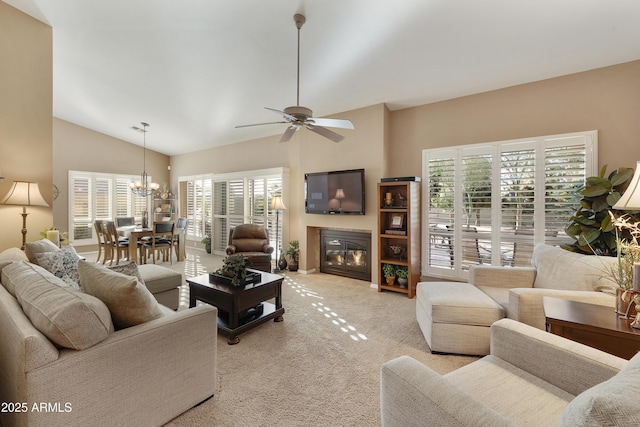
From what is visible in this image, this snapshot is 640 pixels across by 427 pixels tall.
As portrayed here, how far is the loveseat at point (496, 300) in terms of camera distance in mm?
2143

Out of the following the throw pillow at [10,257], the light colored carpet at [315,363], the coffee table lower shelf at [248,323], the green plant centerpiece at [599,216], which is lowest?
the light colored carpet at [315,363]

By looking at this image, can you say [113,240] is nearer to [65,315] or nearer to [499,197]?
[65,315]

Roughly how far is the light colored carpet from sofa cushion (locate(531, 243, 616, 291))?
1139 mm

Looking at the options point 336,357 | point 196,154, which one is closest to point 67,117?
point 196,154

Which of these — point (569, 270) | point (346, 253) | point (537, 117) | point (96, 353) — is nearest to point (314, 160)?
point (346, 253)

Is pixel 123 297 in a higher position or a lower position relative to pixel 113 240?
higher

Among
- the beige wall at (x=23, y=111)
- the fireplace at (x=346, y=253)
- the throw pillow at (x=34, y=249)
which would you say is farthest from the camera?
the fireplace at (x=346, y=253)

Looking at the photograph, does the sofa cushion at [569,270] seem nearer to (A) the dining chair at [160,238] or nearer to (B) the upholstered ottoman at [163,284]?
(B) the upholstered ottoman at [163,284]

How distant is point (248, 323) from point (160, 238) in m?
4.57

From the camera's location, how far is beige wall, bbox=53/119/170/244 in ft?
22.4

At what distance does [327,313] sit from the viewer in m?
3.41

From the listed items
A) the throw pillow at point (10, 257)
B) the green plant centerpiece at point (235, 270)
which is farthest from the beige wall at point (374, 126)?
the green plant centerpiece at point (235, 270)

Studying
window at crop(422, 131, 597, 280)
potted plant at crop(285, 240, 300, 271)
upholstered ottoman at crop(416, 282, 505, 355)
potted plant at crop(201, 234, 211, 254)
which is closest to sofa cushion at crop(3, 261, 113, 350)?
upholstered ottoman at crop(416, 282, 505, 355)

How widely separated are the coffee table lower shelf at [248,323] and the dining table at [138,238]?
3908mm
